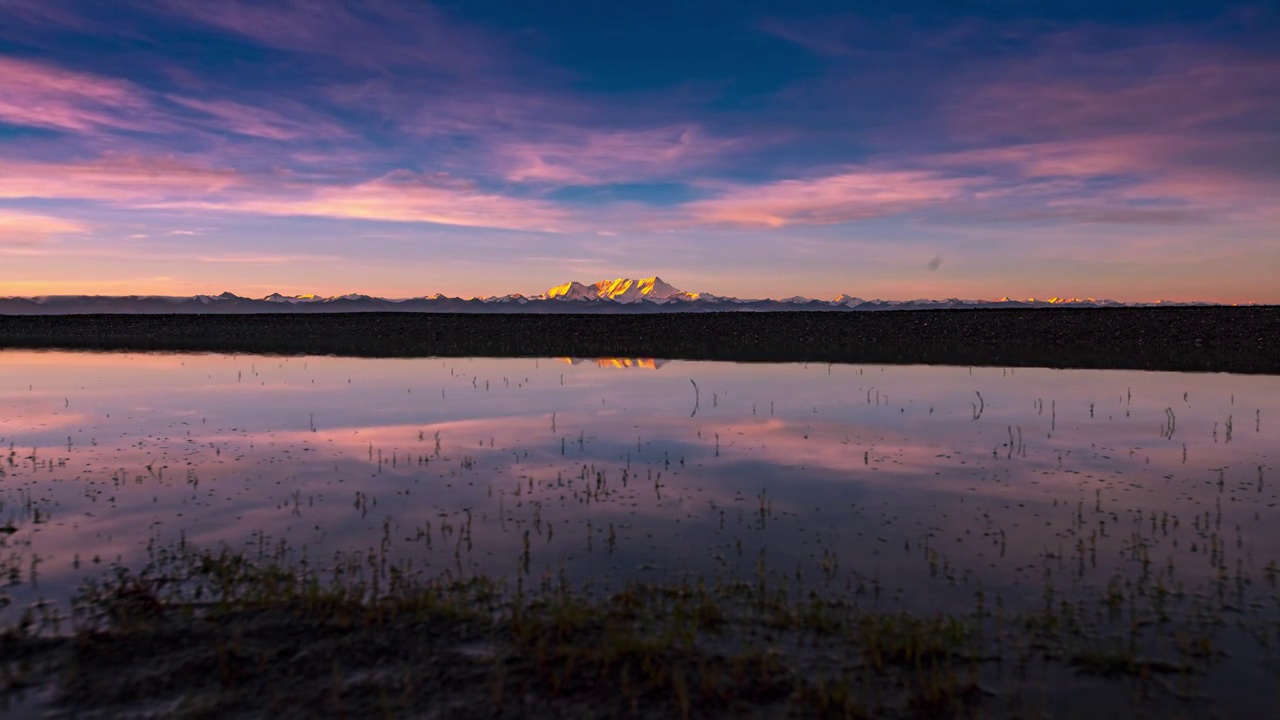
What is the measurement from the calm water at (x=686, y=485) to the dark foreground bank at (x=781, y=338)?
888 inches

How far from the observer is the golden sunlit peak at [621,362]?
49.8 m

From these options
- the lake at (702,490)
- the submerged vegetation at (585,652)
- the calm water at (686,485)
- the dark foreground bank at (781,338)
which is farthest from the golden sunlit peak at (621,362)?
the submerged vegetation at (585,652)

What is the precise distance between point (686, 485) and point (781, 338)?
65.2 metres

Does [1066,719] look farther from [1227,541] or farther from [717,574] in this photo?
[1227,541]

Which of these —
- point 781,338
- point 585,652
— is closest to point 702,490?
point 585,652

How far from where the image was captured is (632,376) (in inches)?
1702

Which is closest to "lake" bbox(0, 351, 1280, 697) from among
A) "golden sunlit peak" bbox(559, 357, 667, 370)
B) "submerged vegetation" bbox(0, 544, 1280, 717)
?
"submerged vegetation" bbox(0, 544, 1280, 717)

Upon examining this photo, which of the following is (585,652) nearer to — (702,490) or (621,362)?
(702,490)

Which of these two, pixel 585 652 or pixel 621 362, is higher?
pixel 621 362

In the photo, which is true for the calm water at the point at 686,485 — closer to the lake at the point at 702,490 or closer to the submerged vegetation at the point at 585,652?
the lake at the point at 702,490

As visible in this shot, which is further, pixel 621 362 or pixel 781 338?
pixel 781 338

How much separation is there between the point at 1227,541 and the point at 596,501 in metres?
11.0

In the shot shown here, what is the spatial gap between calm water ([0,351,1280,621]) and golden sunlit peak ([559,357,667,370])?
14.8 metres

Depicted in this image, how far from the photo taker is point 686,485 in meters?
17.6
